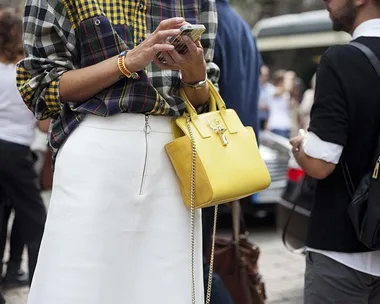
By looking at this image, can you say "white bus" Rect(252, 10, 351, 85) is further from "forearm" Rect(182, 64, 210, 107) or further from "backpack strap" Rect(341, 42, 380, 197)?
"forearm" Rect(182, 64, 210, 107)

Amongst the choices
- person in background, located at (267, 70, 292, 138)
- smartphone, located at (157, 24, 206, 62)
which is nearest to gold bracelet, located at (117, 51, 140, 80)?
smartphone, located at (157, 24, 206, 62)

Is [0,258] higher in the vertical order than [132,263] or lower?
lower

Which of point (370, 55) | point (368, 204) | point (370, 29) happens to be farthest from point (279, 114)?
point (368, 204)

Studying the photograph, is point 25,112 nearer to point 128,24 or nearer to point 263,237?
point 128,24

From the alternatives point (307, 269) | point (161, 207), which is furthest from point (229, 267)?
point (161, 207)

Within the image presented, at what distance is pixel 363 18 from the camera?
2.45m

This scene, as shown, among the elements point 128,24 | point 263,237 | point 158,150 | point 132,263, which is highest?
point 128,24

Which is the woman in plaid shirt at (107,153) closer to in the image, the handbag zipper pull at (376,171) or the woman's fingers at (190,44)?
the woman's fingers at (190,44)

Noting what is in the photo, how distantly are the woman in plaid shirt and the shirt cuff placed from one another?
51cm

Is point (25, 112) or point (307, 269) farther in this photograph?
point (25, 112)

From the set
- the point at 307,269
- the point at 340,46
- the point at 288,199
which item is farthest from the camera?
the point at 288,199

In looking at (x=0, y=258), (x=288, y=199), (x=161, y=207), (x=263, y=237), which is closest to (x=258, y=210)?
(x=263, y=237)

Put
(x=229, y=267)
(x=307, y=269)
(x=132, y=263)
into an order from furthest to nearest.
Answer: (x=229, y=267)
(x=307, y=269)
(x=132, y=263)

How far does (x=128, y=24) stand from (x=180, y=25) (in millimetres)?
284
